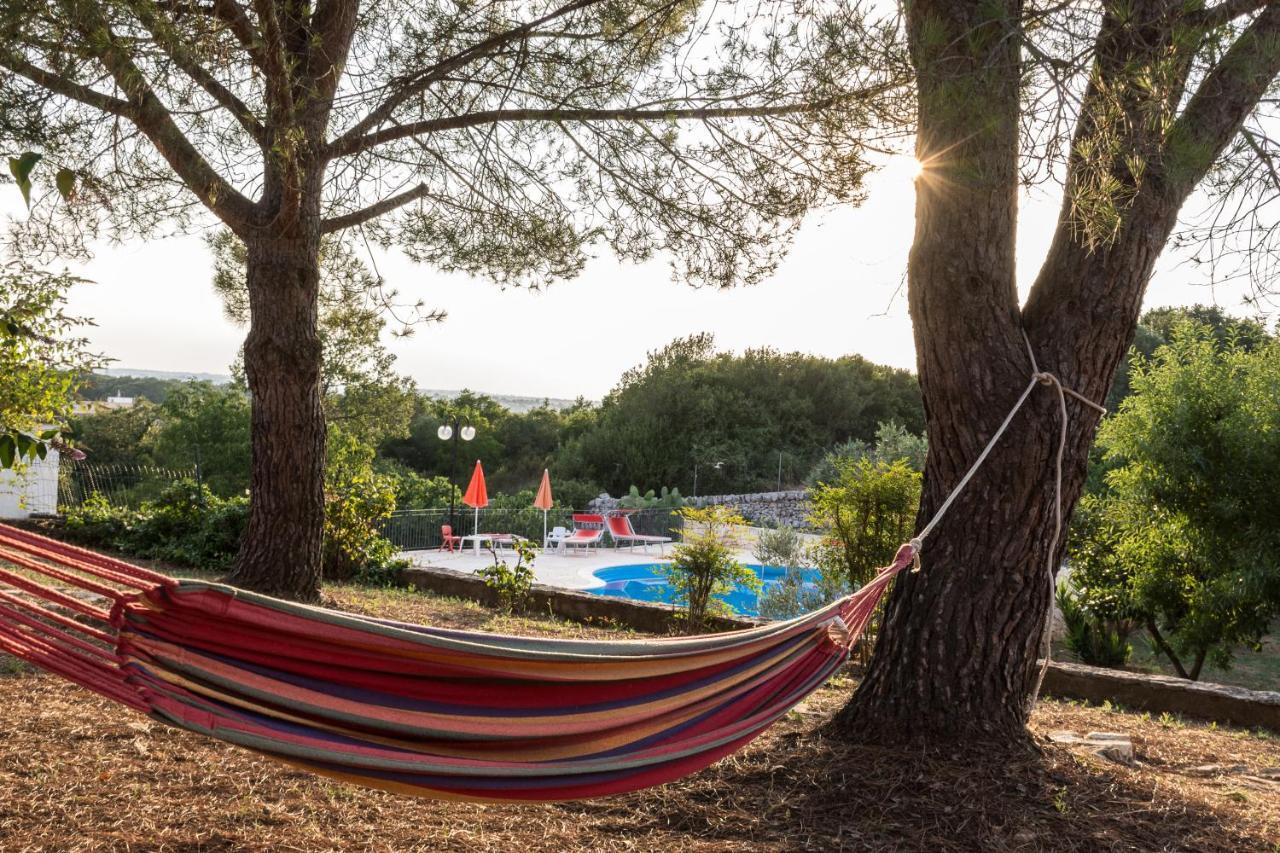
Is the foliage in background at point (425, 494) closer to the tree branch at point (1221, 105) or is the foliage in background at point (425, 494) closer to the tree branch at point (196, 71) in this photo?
the tree branch at point (196, 71)

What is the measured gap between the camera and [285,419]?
478 cm

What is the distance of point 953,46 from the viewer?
226 centimetres

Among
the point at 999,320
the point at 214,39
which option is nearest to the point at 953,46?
the point at 999,320

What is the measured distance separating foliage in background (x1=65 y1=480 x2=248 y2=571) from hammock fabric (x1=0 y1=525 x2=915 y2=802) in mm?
5604

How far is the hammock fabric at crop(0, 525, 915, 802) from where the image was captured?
1.44 meters

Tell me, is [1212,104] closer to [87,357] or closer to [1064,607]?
[1064,607]

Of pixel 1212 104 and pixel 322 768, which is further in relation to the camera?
pixel 1212 104

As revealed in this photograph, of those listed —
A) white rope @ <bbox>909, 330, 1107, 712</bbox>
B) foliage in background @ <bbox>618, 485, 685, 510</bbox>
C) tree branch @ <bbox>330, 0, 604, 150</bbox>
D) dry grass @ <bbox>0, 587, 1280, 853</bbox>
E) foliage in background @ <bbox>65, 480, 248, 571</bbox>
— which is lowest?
dry grass @ <bbox>0, 587, 1280, 853</bbox>

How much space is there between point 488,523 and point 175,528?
695cm

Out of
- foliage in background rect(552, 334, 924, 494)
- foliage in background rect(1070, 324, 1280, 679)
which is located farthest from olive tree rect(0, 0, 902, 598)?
foliage in background rect(552, 334, 924, 494)

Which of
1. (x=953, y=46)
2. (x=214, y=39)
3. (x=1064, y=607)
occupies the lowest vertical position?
(x=1064, y=607)

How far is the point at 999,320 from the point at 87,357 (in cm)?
610

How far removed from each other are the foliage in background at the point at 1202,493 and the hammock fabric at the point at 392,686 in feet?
17.1

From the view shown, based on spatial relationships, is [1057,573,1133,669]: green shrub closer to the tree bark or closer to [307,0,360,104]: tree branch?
the tree bark
